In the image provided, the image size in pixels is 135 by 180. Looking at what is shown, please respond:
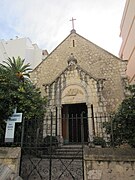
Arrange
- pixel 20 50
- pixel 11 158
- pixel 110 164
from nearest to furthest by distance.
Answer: pixel 110 164 → pixel 11 158 → pixel 20 50

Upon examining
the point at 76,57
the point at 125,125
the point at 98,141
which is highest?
the point at 76,57

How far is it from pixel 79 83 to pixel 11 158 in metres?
7.46

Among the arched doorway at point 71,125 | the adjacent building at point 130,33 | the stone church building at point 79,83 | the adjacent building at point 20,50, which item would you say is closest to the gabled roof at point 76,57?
the stone church building at point 79,83

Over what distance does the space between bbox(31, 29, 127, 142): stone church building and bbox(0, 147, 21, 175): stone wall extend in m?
4.53

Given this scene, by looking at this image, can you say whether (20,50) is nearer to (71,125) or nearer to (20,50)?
(20,50)

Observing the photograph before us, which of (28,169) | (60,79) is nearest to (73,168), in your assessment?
(28,169)

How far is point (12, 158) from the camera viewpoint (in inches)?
245

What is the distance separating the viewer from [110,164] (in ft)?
18.1

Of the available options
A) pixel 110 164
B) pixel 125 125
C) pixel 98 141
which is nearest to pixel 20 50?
pixel 98 141

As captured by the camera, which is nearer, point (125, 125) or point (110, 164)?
point (110, 164)

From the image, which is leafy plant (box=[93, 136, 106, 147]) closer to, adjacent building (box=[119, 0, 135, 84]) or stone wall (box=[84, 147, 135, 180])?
stone wall (box=[84, 147, 135, 180])

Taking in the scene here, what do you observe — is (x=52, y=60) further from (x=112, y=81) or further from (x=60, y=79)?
(x=112, y=81)

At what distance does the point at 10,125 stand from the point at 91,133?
17.7 feet

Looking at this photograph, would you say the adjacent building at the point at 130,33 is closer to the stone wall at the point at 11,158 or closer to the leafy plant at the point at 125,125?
the leafy plant at the point at 125,125
